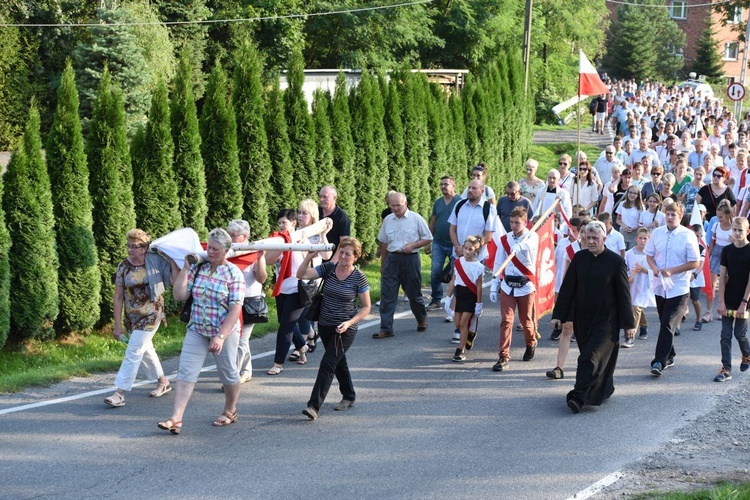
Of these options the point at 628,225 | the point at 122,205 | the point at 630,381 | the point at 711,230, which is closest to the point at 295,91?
the point at 122,205

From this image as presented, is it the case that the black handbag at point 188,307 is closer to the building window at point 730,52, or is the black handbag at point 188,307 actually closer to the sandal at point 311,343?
the sandal at point 311,343

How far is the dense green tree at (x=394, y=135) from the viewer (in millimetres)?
→ 20078

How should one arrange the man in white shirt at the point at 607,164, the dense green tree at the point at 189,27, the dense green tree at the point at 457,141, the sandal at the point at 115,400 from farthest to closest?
the dense green tree at the point at 189,27 < the dense green tree at the point at 457,141 < the man in white shirt at the point at 607,164 < the sandal at the point at 115,400

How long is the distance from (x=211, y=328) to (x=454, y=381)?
3.20 meters

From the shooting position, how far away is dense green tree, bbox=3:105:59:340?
12422 mm

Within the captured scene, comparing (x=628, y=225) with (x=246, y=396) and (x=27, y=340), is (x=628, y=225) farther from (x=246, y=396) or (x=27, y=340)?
(x=27, y=340)

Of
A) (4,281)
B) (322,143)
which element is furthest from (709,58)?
(4,281)

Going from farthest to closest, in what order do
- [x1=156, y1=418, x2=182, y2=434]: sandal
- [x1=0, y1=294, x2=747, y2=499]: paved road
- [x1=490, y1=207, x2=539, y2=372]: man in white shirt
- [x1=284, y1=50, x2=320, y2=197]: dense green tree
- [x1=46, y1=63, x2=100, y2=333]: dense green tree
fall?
[x1=284, y1=50, x2=320, y2=197]: dense green tree
[x1=46, y1=63, x2=100, y2=333]: dense green tree
[x1=490, y1=207, x2=539, y2=372]: man in white shirt
[x1=156, y1=418, x2=182, y2=434]: sandal
[x1=0, y1=294, x2=747, y2=499]: paved road

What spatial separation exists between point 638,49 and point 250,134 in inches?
2592

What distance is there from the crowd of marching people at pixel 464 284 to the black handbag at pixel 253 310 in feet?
0.17

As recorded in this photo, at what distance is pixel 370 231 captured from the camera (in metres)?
19.4

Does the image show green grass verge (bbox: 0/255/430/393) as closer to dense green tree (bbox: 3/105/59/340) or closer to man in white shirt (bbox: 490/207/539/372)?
dense green tree (bbox: 3/105/59/340)

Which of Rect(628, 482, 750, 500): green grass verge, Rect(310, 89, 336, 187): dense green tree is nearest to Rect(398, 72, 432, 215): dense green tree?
Rect(310, 89, 336, 187): dense green tree

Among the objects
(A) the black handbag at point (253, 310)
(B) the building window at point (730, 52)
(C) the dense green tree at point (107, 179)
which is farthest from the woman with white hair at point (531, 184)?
(B) the building window at point (730, 52)
